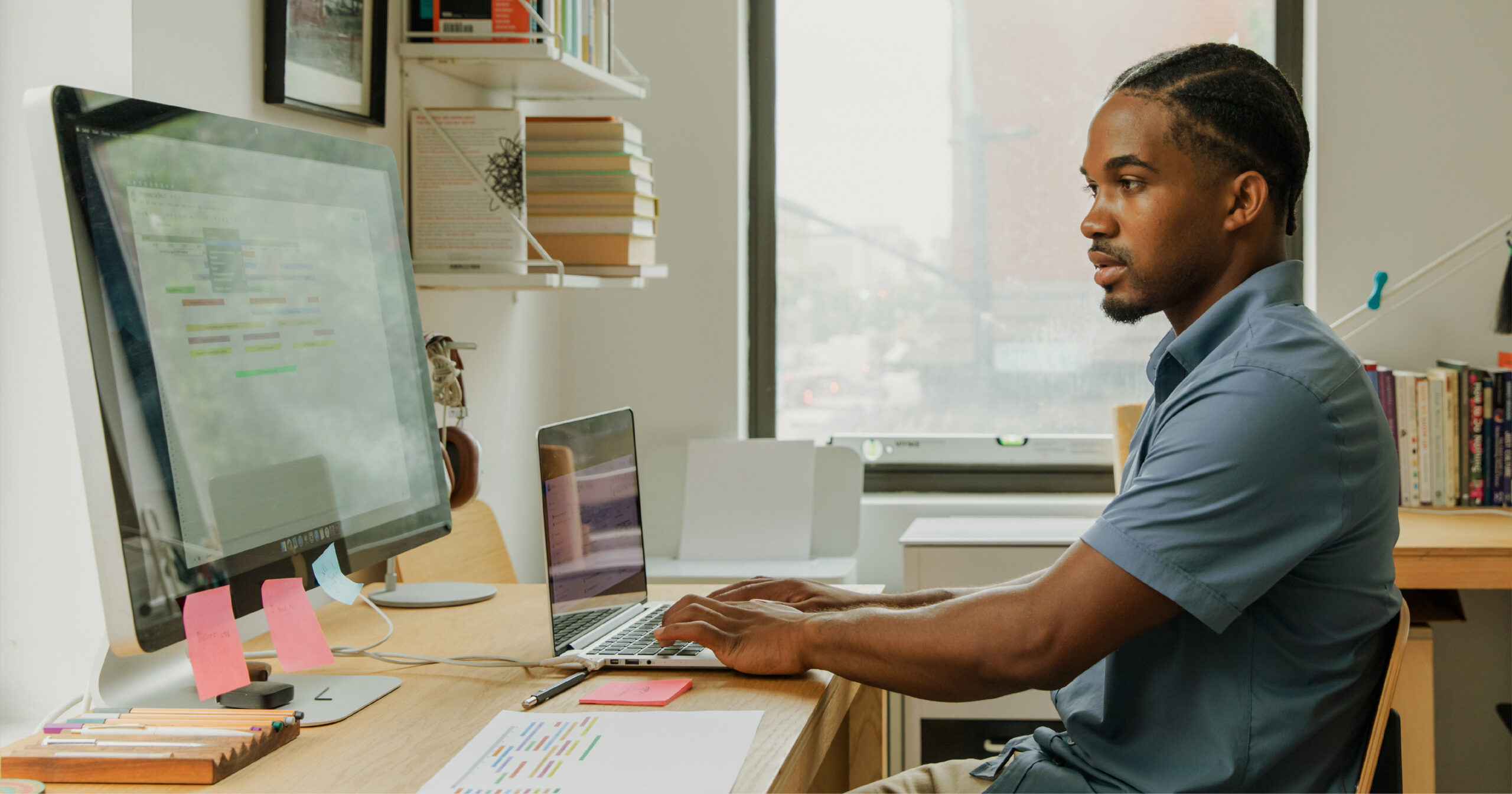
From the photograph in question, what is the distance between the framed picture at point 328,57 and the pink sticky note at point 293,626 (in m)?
0.85

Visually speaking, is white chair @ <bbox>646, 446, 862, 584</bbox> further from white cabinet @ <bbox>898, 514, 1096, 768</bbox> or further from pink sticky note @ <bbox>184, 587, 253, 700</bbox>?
pink sticky note @ <bbox>184, 587, 253, 700</bbox>

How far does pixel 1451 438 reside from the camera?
263cm

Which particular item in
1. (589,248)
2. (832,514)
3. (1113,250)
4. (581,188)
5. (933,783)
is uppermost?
(581,188)

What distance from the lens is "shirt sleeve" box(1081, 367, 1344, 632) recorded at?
102 centimetres

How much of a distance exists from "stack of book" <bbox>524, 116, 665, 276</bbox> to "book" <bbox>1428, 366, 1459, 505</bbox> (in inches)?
71.6

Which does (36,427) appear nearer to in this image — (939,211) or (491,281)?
(491,281)

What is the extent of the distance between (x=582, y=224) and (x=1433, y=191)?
6.58ft

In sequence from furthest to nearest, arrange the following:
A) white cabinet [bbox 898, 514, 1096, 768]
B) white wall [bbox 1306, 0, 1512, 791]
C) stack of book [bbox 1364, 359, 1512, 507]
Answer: white wall [bbox 1306, 0, 1512, 791] < stack of book [bbox 1364, 359, 1512, 507] < white cabinet [bbox 898, 514, 1096, 768]

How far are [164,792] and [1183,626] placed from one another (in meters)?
0.88

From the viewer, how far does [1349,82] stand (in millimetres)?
2834

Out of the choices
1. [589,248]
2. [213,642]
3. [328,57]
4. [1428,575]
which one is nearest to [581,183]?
[589,248]

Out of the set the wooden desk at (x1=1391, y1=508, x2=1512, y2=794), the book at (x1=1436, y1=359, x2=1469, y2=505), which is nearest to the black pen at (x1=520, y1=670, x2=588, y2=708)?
the wooden desk at (x1=1391, y1=508, x2=1512, y2=794)

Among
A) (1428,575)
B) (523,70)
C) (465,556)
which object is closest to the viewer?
(465,556)

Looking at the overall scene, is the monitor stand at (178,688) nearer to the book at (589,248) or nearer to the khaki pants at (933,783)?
the khaki pants at (933,783)
